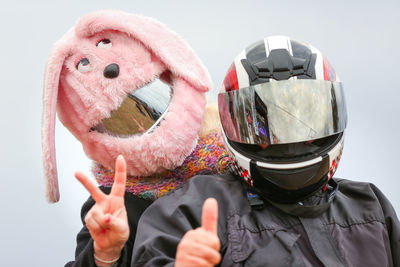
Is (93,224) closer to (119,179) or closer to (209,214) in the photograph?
(119,179)

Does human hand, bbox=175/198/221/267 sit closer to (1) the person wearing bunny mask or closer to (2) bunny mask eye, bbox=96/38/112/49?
(1) the person wearing bunny mask

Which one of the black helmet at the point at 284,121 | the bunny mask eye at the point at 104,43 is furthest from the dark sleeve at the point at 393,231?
the bunny mask eye at the point at 104,43

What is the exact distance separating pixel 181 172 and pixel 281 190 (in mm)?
243

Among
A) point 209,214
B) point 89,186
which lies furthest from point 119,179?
point 209,214

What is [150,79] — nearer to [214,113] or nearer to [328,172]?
[214,113]

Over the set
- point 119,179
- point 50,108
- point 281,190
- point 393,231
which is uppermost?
point 50,108

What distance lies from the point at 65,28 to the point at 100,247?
3.39 feet

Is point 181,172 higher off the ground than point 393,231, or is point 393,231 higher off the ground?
point 181,172

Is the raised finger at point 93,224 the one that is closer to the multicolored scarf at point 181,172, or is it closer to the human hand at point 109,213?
the human hand at point 109,213

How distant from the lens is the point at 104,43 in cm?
91

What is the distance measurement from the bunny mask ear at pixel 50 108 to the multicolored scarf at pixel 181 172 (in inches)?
5.7

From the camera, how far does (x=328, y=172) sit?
85cm

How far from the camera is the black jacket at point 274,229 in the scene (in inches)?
30.2

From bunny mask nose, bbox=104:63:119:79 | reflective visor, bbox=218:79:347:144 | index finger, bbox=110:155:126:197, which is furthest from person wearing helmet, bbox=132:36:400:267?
bunny mask nose, bbox=104:63:119:79
